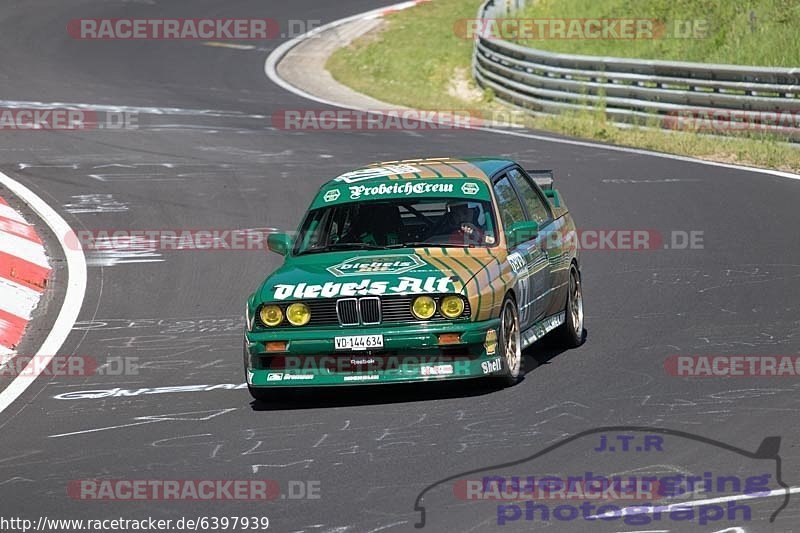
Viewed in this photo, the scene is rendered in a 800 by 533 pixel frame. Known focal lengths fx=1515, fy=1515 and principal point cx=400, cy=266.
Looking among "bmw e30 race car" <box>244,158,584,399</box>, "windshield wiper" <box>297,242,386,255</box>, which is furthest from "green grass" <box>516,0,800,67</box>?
"windshield wiper" <box>297,242,386,255</box>

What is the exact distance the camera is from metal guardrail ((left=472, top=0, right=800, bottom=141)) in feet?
67.6

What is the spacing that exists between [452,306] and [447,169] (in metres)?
1.83

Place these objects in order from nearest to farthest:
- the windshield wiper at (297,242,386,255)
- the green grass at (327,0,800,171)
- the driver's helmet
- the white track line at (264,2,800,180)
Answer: the windshield wiper at (297,242,386,255) → the driver's helmet → the white track line at (264,2,800,180) → the green grass at (327,0,800,171)

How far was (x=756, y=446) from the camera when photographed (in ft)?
25.9

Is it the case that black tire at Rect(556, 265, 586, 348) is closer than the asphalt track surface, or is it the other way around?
the asphalt track surface

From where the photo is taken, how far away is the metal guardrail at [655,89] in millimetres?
20609

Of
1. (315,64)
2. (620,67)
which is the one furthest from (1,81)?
(620,67)

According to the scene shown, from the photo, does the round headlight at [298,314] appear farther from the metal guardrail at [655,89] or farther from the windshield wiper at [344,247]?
the metal guardrail at [655,89]

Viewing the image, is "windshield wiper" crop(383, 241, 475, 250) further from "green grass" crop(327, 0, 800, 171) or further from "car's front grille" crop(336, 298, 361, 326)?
"green grass" crop(327, 0, 800, 171)

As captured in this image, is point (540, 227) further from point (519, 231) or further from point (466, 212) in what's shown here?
point (466, 212)

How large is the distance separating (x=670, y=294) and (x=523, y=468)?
5.45 meters

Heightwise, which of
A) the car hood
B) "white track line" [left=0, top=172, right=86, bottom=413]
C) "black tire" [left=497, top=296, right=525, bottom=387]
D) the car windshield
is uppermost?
the car windshield

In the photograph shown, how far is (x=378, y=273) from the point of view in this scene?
9.70 metres

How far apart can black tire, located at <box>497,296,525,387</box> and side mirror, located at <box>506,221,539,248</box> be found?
1.87 feet
